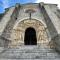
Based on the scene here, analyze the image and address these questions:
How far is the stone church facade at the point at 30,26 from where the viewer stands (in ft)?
40.1

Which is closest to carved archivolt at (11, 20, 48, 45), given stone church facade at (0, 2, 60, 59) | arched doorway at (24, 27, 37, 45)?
stone church facade at (0, 2, 60, 59)

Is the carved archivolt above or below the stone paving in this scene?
above

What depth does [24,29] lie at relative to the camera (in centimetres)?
1400

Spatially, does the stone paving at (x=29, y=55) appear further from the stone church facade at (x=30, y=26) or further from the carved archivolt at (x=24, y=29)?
the carved archivolt at (x=24, y=29)

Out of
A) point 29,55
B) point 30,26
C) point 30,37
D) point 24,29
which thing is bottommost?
point 29,55

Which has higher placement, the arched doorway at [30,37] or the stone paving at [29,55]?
the arched doorway at [30,37]

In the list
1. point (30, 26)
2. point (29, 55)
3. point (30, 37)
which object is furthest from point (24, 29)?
point (29, 55)

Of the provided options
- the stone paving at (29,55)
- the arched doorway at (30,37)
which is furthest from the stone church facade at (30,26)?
the stone paving at (29,55)

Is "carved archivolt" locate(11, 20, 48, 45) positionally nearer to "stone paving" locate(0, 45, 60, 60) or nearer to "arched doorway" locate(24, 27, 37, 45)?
"arched doorway" locate(24, 27, 37, 45)

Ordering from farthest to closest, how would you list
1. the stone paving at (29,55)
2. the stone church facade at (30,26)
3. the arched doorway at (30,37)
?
the arched doorway at (30,37) < the stone church facade at (30,26) < the stone paving at (29,55)

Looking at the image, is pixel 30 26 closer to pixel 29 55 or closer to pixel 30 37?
pixel 30 37

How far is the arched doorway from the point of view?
45.2 feet

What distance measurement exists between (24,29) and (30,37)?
2.84 ft

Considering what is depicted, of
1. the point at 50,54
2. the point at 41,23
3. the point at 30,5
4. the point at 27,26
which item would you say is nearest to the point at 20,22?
the point at 27,26
